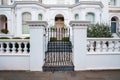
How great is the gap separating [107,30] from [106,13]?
1032 cm

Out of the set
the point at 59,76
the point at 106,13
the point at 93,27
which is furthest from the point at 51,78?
the point at 106,13

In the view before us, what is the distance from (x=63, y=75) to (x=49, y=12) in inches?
642

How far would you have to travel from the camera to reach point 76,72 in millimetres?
8125

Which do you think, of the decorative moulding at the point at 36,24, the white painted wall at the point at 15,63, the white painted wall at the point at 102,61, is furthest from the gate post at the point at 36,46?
the white painted wall at the point at 102,61

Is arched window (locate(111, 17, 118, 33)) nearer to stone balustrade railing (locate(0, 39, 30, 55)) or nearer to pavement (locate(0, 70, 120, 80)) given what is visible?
pavement (locate(0, 70, 120, 80))

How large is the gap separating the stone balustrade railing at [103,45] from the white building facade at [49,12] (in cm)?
1278

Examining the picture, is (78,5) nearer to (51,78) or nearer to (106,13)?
(106,13)

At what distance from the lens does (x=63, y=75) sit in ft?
24.9

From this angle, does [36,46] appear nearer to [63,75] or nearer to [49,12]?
[63,75]

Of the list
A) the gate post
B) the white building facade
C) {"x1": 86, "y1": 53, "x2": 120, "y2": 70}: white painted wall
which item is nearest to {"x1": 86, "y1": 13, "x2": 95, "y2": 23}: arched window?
the white building facade

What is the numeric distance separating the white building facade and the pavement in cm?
1369

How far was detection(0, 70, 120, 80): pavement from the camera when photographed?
7.15 meters

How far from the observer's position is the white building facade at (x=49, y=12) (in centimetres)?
2130

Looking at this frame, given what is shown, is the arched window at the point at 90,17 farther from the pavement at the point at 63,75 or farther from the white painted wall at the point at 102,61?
the pavement at the point at 63,75
